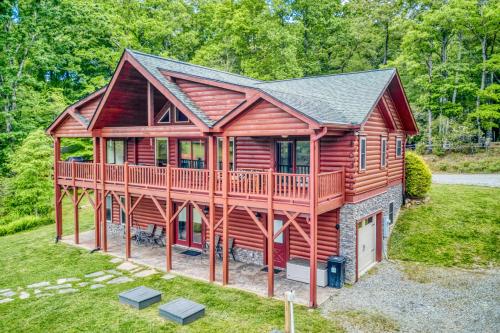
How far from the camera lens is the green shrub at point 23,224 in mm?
22781

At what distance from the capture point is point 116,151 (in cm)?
2086

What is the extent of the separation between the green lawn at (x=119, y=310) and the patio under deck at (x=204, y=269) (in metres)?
0.69

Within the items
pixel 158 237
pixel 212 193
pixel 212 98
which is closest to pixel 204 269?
pixel 212 193

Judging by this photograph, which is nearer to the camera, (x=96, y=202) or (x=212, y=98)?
(x=212, y=98)

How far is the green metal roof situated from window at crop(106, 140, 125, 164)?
5.83 metres

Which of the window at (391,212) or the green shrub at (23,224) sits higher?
the window at (391,212)

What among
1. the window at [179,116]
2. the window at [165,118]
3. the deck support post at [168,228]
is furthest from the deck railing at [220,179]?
the window at [165,118]

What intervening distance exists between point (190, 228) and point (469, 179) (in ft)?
63.1

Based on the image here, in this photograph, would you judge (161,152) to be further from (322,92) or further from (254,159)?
(322,92)

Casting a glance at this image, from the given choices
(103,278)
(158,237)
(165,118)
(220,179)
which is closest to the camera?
(103,278)

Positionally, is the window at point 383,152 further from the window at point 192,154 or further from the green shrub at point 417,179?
the window at point 192,154

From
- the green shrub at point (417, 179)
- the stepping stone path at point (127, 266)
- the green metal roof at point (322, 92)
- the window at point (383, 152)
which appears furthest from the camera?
the green shrub at point (417, 179)

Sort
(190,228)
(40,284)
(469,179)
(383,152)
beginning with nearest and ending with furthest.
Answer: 1. (40,284)
2. (383,152)
3. (190,228)
4. (469,179)

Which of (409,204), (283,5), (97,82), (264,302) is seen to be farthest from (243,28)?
(264,302)
